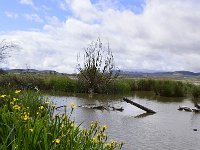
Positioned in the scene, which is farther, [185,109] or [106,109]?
[185,109]

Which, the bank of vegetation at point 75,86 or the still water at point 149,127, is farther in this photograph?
the bank of vegetation at point 75,86

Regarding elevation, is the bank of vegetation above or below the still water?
above

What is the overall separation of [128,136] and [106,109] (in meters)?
6.97

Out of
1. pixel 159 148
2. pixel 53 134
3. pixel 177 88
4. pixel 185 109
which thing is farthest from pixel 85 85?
pixel 53 134

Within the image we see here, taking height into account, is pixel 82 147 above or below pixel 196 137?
above

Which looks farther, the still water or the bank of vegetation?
the bank of vegetation

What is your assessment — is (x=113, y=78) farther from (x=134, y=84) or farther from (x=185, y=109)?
(x=185, y=109)

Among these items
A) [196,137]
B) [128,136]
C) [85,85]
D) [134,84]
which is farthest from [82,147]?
[134,84]

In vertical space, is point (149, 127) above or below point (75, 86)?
below

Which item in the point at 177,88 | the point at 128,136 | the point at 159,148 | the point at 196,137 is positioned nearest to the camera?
the point at 159,148

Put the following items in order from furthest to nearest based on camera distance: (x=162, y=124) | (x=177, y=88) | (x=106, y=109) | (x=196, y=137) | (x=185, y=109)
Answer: (x=177, y=88) → (x=185, y=109) → (x=106, y=109) → (x=162, y=124) → (x=196, y=137)

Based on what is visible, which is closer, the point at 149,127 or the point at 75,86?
the point at 149,127

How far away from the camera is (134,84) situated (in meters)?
38.8

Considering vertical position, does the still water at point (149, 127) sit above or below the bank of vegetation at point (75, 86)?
below
